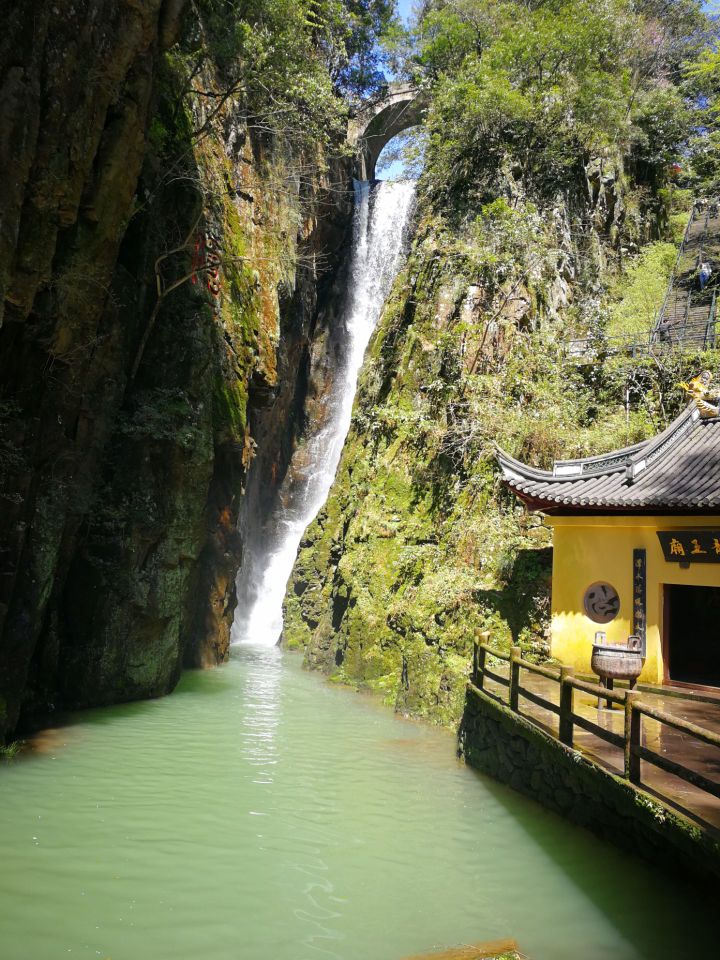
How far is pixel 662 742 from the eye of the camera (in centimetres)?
716

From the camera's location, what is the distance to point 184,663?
1659 cm

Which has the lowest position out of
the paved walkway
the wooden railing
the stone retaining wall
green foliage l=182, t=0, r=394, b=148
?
the stone retaining wall

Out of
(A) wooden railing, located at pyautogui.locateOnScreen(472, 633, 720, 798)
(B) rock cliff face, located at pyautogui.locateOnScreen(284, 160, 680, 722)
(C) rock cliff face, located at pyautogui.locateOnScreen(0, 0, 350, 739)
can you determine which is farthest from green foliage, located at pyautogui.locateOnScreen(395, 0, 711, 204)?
(A) wooden railing, located at pyautogui.locateOnScreen(472, 633, 720, 798)

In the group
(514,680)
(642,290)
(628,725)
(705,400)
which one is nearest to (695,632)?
(705,400)

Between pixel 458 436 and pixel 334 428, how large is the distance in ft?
33.7

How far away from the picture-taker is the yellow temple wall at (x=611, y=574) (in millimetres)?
10297

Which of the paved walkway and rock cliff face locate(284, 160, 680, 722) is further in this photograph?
rock cliff face locate(284, 160, 680, 722)

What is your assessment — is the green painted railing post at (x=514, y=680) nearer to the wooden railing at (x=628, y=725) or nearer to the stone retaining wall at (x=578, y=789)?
the wooden railing at (x=628, y=725)

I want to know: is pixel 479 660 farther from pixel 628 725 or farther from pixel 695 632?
pixel 695 632

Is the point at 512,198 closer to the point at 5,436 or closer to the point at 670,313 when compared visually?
the point at 670,313

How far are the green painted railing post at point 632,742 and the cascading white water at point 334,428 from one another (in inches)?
674

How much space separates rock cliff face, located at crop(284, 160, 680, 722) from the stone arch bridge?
7.76 meters

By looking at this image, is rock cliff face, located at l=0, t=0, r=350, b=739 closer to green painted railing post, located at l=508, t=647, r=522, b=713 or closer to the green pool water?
the green pool water

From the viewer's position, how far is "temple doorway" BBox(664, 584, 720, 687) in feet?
43.3
